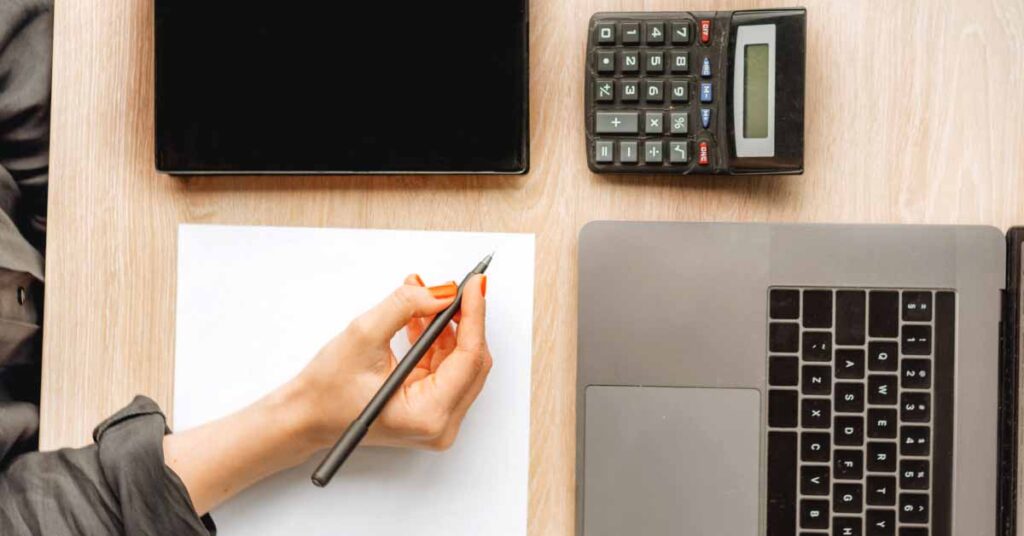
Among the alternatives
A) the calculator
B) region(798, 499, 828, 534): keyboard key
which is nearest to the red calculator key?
the calculator

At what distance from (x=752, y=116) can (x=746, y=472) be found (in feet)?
0.81

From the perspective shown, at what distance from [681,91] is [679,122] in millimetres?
21

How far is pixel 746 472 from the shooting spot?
494mm

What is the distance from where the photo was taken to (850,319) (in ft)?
1.61

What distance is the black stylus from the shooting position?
0.47 meters

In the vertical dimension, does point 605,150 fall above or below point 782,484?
above

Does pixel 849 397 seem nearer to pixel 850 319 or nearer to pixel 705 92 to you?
pixel 850 319

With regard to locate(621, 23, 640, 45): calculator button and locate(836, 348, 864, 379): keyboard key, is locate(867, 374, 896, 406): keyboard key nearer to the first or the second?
locate(836, 348, 864, 379): keyboard key

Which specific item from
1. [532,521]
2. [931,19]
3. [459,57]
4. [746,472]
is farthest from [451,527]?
[931,19]

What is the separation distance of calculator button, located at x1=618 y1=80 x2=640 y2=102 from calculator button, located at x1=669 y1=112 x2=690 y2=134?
0.09ft

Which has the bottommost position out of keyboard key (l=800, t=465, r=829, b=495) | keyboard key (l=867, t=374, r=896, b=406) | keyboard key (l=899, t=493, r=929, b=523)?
keyboard key (l=899, t=493, r=929, b=523)

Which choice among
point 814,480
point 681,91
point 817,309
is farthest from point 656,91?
point 814,480

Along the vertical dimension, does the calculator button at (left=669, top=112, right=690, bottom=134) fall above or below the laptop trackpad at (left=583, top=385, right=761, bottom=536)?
above

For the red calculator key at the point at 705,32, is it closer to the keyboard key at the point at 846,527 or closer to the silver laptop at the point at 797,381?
the silver laptop at the point at 797,381
